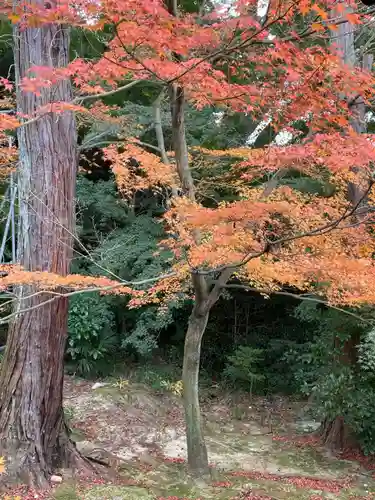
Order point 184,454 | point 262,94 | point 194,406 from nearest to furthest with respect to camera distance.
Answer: point 262,94, point 194,406, point 184,454

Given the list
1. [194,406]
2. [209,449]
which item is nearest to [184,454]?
[209,449]

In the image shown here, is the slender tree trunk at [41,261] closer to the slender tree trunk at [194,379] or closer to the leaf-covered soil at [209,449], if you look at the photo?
the leaf-covered soil at [209,449]

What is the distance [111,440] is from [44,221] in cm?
333

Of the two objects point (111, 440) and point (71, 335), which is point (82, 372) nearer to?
point (71, 335)

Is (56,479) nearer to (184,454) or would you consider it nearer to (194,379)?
(194,379)

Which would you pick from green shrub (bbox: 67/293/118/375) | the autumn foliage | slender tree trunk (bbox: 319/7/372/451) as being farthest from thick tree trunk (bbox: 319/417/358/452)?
green shrub (bbox: 67/293/118/375)

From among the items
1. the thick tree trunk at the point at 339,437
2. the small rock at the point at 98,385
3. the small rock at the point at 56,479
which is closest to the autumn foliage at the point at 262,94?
the small rock at the point at 56,479

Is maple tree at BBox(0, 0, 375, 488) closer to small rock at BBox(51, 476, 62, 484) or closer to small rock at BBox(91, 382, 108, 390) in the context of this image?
small rock at BBox(51, 476, 62, 484)

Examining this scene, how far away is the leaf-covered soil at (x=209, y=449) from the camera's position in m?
4.51

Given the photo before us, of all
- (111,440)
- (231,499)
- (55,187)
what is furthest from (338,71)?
(111,440)

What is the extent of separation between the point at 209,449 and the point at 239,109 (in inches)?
182

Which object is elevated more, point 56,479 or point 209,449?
point 56,479

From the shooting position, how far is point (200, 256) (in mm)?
4191

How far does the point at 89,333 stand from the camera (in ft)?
26.9
